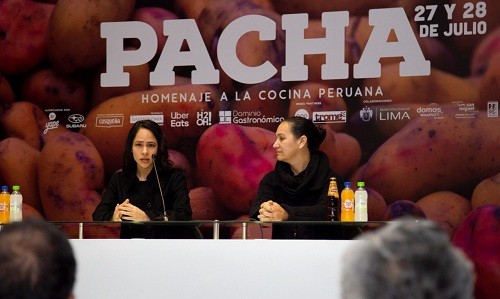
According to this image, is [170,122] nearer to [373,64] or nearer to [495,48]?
[373,64]

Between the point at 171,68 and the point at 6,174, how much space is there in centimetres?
149

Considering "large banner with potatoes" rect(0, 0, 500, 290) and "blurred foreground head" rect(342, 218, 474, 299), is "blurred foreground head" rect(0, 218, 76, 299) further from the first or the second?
"large banner with potatoes" rect(0, 0, 500, 290)

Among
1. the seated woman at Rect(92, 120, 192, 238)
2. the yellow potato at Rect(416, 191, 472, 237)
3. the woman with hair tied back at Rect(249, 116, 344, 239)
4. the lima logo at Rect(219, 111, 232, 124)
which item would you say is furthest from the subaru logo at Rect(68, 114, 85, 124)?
the yellow potato at Rect(416, 191, 472, 237)

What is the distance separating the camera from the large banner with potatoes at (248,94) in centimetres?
576

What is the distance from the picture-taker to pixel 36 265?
1.47 meters

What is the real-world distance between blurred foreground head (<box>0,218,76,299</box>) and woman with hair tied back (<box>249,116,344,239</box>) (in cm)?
294

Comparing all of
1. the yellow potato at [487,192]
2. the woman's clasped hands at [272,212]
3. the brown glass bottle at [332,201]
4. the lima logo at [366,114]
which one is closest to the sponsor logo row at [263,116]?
the lima logo at [366,114]

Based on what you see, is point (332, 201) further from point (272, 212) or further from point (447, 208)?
point (447, 208)

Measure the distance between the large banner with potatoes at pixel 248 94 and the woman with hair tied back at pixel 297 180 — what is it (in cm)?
94

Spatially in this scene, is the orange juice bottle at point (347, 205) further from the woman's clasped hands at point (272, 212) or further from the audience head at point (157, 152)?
the audience head at point (157, 152)

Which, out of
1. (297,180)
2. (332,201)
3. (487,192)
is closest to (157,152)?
(297,180)

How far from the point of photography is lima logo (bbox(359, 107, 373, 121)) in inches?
234

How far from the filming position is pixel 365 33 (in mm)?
5980

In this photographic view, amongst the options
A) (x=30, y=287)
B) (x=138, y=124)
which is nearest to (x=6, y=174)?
(x=138, y=124)
